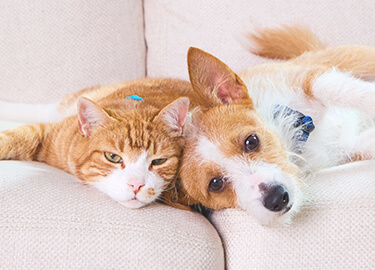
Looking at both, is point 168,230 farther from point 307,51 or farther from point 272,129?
point 307,51

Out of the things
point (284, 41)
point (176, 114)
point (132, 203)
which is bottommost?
point (132, 203)

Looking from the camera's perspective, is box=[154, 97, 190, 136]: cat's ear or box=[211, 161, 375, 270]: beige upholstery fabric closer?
box=[211, 161, 375, 270]: beige upholstery fabric

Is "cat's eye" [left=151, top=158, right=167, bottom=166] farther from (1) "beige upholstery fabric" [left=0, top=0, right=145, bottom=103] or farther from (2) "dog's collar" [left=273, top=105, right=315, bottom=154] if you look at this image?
(1) "beige upholstery fabric" [left=0, top=0, right=145, bottom=103]

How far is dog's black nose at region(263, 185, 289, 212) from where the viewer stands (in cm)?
112

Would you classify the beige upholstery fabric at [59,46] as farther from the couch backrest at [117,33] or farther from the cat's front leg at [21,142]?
the cat's front leg at [21,142]

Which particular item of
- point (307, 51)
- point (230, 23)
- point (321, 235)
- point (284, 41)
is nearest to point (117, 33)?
point (230, 23)

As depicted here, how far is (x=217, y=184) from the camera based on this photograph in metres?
1.29

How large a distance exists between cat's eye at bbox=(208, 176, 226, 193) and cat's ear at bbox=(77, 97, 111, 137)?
42 centimetres

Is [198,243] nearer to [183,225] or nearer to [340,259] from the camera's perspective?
[183,225]

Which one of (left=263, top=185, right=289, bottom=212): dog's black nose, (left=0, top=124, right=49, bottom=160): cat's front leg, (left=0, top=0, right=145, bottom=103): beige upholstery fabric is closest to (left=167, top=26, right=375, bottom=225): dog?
(left=263, top=185, right=289, bottom=212): dog's black nose

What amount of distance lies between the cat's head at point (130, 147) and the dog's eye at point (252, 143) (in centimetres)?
24

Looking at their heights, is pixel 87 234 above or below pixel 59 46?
below

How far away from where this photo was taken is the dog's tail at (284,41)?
208 cm

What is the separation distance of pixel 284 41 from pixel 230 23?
32cm
